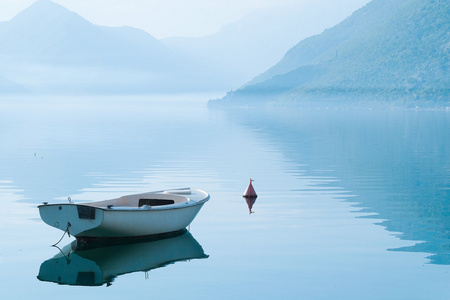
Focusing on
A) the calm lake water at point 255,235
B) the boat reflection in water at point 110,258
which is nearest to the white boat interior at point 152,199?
the calm lake water at point 255,235

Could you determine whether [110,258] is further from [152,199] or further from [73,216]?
[152,199]

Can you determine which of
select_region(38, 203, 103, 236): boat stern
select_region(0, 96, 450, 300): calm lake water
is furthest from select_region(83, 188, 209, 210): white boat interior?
select_region(38, 203, 103, 236): boat stern

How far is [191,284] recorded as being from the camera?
2141 cm

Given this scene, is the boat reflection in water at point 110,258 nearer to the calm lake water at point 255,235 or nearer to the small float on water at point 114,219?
the calm lake water at point 255,235

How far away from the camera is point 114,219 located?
25.0 metres

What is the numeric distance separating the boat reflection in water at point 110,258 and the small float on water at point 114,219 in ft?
1.32

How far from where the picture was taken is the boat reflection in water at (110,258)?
876 inches

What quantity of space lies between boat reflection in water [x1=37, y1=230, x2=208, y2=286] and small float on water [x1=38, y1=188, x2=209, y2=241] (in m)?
0.40

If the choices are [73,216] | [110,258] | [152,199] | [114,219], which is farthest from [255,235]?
[73,216]

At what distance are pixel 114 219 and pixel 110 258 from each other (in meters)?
1.34

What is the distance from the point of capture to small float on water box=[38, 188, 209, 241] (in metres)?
24.9

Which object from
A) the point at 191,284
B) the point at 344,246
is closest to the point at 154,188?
the point at 344,246

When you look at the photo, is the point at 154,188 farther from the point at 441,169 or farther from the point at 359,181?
the point at 441,169

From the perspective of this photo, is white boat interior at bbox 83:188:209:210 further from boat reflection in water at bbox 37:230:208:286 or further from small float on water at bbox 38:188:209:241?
boat reflection in water at bbox 37:230:208:286
